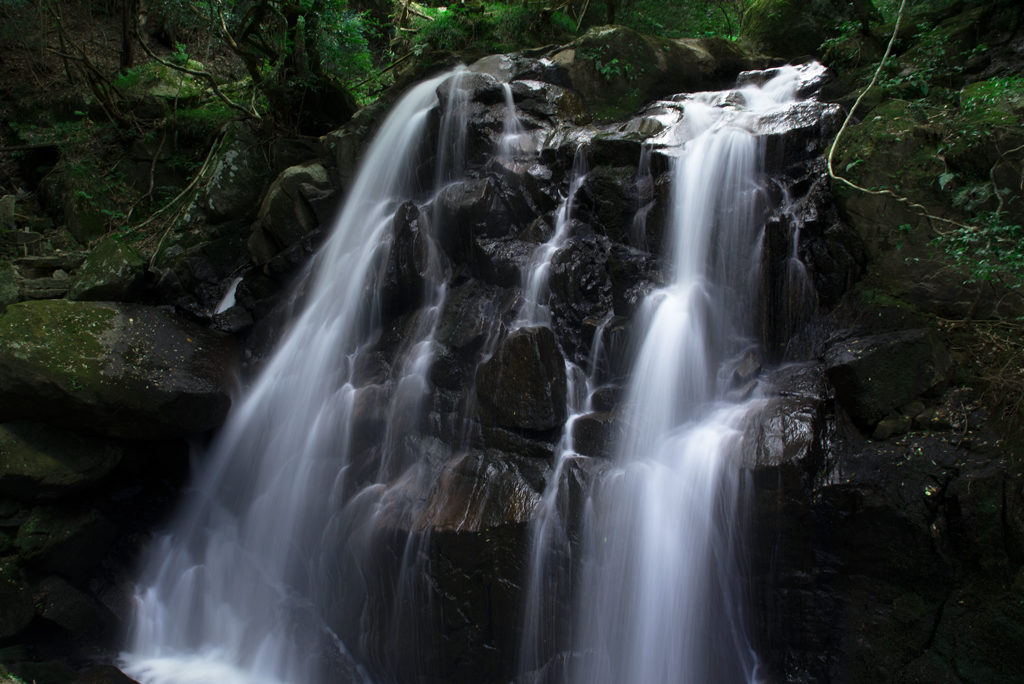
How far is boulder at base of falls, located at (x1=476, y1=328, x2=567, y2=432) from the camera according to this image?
508cm

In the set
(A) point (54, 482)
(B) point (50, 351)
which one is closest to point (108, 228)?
(B) point (50, 351)

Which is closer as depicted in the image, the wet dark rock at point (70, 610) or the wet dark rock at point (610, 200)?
the wet dark rock at point (70, 610)

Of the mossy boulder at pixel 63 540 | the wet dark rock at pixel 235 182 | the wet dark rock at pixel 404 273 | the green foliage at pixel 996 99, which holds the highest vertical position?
the wet dark rock at pixel 235 182

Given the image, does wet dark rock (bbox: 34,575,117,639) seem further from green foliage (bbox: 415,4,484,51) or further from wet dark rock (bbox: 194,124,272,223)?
green foliage (bbox: 415,4,484,51)

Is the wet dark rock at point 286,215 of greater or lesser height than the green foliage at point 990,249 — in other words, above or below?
above

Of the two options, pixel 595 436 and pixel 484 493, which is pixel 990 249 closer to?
pixel 595 436

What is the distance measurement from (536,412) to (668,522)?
1.39 metres

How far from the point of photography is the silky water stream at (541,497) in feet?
14.3

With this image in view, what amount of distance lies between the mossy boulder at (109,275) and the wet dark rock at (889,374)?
25.1 ft

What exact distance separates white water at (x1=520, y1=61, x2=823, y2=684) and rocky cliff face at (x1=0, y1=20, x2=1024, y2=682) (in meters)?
0.16

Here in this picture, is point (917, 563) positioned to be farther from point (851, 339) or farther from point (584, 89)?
point (584, 89)

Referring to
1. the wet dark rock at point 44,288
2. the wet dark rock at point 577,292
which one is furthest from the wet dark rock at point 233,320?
the wet dark rock at point 577,292

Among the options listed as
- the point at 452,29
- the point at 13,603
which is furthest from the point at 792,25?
the point at 13,603

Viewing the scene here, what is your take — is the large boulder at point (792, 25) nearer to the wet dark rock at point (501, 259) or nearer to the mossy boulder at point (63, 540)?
the wet dark rock at point (501, 259)
